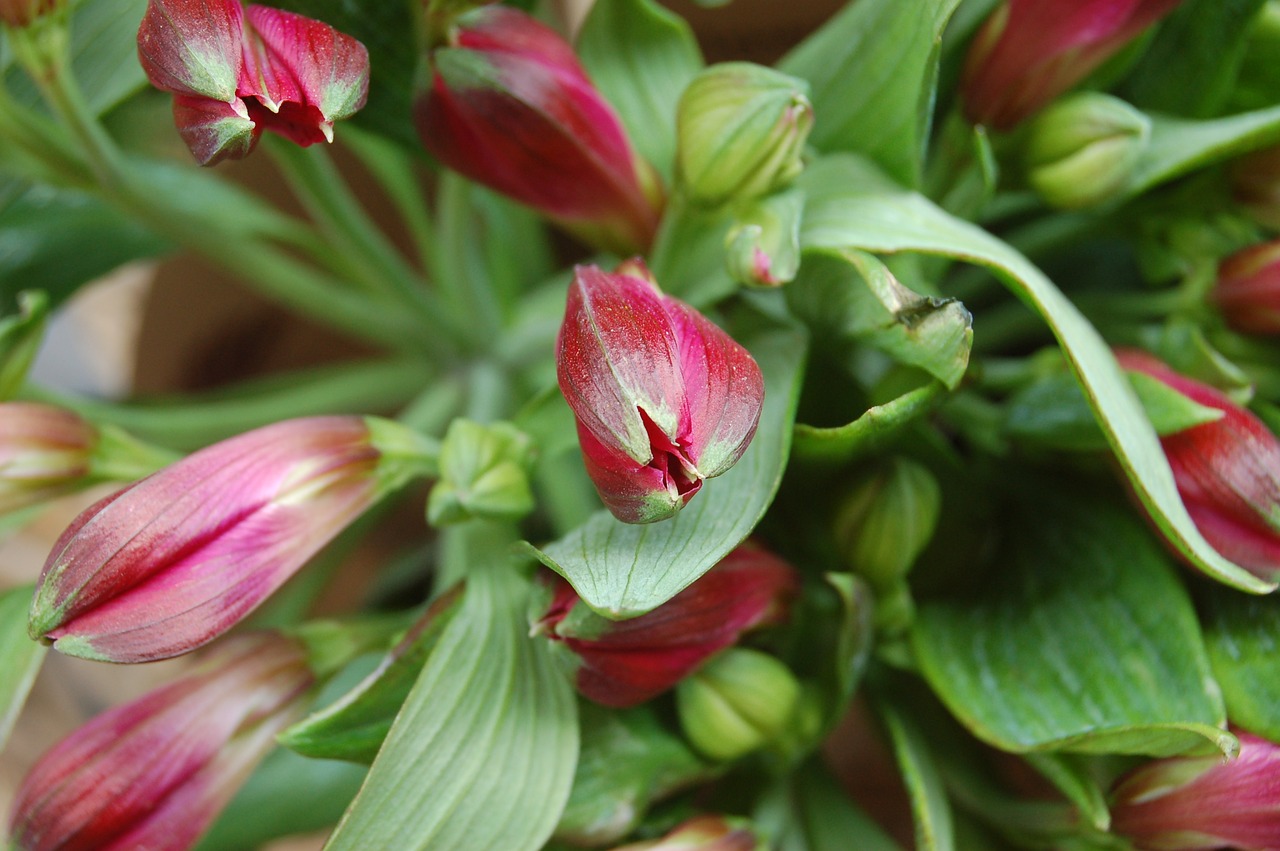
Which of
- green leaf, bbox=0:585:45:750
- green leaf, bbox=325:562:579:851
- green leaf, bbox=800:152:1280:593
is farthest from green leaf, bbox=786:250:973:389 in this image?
green leaf, bbox=0:585:45:750

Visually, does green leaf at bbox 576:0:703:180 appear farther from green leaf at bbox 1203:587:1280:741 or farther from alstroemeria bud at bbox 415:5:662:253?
green leaf at bbox 1203:587:1280:741

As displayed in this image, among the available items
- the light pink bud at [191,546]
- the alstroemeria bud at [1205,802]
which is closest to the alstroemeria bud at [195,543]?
the light pink bud at [191,546]

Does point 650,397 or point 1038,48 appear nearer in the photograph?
point 650,397

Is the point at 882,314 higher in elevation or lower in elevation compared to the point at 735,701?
higher

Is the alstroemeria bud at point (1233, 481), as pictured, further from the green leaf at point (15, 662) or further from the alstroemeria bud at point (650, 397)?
the green leaf at point (15, 662)

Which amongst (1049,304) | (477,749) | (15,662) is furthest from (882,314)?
(15,662)

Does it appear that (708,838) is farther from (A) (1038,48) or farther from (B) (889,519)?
(A) (1038,48)
